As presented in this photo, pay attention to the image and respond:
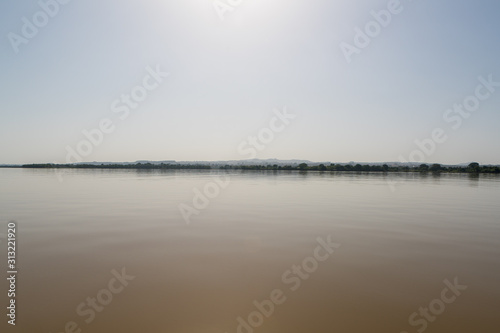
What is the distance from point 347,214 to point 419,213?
14.7 feet

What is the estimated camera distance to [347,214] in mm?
16375

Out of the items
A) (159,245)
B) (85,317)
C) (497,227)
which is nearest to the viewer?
(85,317)

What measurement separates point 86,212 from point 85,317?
40.6ft

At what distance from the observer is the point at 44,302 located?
5883 millimetres

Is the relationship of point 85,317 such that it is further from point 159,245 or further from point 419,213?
point 419,213

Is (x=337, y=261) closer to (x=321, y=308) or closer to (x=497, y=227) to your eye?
(x=321, y=308)

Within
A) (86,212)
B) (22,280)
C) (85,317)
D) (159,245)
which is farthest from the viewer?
(86,212)

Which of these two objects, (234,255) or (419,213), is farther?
(419,213)

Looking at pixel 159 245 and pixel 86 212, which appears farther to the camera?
pixel 86 212

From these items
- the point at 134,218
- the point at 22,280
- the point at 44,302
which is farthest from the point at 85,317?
the point at 134,218

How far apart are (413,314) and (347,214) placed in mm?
10909

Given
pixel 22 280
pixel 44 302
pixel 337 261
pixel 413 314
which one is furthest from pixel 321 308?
pixel 22 280

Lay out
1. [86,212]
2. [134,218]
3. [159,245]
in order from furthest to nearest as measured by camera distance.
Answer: [86,212], [134,218], [159,245]

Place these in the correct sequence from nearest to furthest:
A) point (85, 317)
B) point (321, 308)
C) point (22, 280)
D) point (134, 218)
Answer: point (85, 317) < point (321, 308) < point (22, 280) < point (134, 218)
